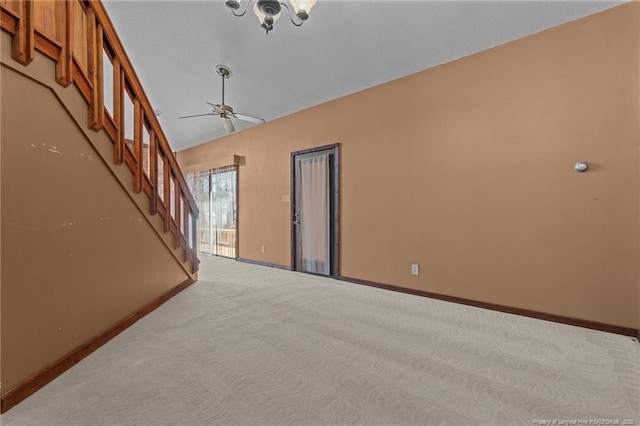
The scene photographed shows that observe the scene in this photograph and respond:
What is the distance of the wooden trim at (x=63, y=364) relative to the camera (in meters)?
1.54

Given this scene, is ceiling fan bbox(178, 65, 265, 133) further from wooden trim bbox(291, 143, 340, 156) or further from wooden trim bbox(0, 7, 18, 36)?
wooden trim bbox(0, 7, 18, 36)

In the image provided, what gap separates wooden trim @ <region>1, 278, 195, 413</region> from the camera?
1.54 m

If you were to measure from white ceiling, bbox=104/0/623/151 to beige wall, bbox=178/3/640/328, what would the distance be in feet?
0.68

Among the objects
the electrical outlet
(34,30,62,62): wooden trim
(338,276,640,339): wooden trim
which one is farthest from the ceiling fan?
the electrical outlet

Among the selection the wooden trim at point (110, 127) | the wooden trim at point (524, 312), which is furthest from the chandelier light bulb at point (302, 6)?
the wooden trim at point (524, 312)

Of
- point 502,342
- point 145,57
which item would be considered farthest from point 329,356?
point 145,57

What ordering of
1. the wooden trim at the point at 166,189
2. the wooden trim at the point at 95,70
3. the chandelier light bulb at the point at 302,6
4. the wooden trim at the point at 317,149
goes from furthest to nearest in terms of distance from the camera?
the wooden trim at the point at 317,149 → the wooden trim at the point at 166,189 → the chandelier light bulb at the point at 302,6 → the wooden trim at the point at 95,70

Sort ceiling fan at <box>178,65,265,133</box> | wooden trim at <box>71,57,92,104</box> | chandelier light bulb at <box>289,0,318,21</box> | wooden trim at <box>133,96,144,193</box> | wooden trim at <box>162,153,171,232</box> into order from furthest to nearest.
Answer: ceiling fan at <box>178,65,265,133</box> → wooden trim at <box>162,153,171,232</box> → wooden trim at <box>133,96,144,193</box> → chandelier light bulb at <box>289,0,318,21</box> → wooden trim at <box>71,57,92,104</box>

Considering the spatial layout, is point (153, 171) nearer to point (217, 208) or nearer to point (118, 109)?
point (118, 109)

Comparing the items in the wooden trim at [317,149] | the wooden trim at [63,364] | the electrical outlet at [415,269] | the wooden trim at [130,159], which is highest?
the wooden trim at [317,149]

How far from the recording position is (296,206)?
208 inches

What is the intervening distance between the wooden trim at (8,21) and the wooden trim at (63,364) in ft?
6.03

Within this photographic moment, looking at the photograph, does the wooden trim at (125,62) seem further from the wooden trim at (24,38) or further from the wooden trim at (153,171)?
the wooden trim at (24,38)

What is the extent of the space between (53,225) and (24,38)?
1.03 m
